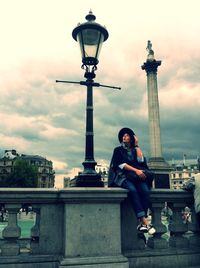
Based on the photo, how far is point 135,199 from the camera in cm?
484

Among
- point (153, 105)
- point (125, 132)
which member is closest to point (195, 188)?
point (125, 132)

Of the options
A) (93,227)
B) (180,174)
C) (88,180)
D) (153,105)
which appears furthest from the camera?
(180,174)

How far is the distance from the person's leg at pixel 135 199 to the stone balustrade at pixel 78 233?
100mm

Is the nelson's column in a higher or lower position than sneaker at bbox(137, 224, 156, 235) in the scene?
higher

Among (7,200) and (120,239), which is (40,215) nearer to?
(7,200)

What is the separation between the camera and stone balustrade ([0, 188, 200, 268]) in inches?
181

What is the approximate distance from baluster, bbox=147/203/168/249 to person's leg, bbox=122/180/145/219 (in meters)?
0.50

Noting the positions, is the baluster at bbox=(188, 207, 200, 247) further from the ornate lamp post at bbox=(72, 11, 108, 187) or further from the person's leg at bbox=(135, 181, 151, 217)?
the ornate lamp post at bbox=(72, 11, 108, 187)

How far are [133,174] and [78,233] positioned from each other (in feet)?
3.96

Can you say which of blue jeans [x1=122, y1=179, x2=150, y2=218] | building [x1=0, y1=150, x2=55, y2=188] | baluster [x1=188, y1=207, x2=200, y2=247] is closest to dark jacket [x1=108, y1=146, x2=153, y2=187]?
blue jeans [x1=122, y1=179, x2=150, y2=218]

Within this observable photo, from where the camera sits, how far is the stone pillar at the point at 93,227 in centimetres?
460

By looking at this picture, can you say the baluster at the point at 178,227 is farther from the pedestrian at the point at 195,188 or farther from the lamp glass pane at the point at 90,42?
the lamp glass pane at the point at 90,42

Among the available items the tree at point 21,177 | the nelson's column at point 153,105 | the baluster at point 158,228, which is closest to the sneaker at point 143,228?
the baluster at point 158,228

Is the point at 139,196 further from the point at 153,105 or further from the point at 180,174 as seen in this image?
the point at 180,174
